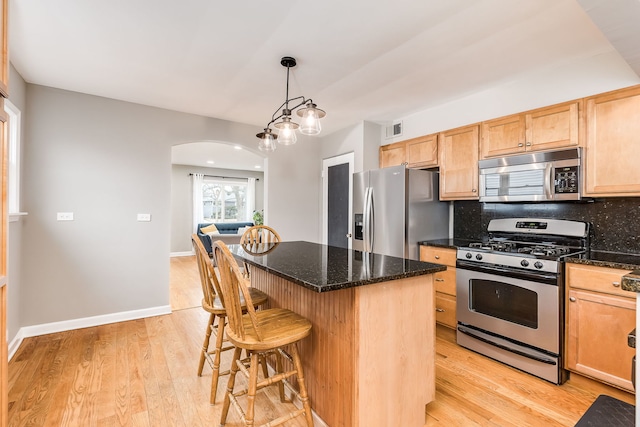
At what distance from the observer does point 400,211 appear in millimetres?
3316

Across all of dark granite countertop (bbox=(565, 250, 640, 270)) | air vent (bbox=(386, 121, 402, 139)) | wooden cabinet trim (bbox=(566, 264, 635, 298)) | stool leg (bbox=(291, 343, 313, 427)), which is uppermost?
air vent (bbox=(386, 121, 402, 139))

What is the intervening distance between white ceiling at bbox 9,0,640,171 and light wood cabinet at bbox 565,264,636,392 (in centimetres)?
145

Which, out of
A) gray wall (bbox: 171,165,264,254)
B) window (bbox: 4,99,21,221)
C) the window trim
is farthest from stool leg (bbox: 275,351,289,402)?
gray wall (bbox: 171,165,264,254)

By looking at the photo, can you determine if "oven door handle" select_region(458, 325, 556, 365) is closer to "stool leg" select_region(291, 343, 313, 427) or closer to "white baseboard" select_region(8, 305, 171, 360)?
"stool leg" select_region(291, 343, 313, 427)

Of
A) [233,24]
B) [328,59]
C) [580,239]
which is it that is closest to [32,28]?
[233,24]

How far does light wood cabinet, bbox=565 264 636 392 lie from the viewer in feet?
6.48

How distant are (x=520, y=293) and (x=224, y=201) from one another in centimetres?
799

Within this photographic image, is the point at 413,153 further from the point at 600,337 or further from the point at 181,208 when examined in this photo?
the point at 181,208

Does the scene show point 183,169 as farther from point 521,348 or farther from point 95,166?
point 521,348

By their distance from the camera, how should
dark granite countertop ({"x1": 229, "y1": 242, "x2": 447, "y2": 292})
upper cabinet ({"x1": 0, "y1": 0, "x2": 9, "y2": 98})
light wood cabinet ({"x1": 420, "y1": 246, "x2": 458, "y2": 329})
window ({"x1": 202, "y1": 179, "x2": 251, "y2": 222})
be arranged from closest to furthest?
upper cabinet ({"x1": 0, "y1": 0, "x2": 9, "y2": 98}), dark granite countertop ({"x1": 229, "y1": 242, "x2": 447, "y2": 292}), light wood cabinet ({"x1": 420, "y1": 246, "x2": 458, "y2": 329}), window ({"x1": 202, "y1": 179, "x2": 251, "y2": 222})

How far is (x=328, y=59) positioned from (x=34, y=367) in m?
3.40

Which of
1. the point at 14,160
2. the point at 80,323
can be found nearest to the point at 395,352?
the point at 80,323

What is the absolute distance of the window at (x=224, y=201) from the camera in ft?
28.7

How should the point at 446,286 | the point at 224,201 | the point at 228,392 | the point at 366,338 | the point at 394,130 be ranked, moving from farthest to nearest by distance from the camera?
the point at 224,201, the point at 394,130, the point at 446,286, the point at 228,392, the point at 366,338
